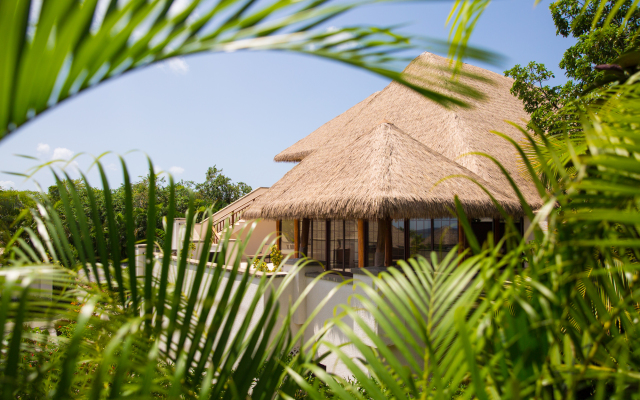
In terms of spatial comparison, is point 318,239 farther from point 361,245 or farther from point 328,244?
point 361,245

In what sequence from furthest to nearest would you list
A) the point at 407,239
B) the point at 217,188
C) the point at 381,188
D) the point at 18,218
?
the point at 217,188, the point at 407,239, the point at 381,188, the point at 18,218

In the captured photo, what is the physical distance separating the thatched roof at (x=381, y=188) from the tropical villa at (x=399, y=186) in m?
0.02

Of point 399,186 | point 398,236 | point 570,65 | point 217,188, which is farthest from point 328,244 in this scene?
point 217,188

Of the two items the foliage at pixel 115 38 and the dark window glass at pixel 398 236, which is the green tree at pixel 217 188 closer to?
the dark window glass at pixel 398 236

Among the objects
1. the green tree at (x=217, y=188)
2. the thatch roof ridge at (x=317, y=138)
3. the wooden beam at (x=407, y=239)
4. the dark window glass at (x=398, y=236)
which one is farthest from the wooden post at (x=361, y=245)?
the green tree at (x=217, y=188)

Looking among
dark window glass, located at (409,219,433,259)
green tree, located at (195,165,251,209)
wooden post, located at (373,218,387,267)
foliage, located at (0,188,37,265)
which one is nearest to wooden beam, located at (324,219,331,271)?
dark window glass, located at (409,219,433,259)

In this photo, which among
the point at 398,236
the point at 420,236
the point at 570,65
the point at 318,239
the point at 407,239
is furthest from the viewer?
the point at 318,239

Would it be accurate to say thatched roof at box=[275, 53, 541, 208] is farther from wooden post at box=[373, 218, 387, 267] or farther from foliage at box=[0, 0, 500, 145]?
foliage at box=[0, 0, 500, 145]

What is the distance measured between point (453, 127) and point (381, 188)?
4.38 meters

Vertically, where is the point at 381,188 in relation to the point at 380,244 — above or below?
above

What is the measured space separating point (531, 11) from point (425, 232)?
329 inches

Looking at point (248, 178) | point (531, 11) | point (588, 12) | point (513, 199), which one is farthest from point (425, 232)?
point (248, 178)

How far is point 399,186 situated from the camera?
6.62 meters

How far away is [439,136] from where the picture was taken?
1007 centimetres
